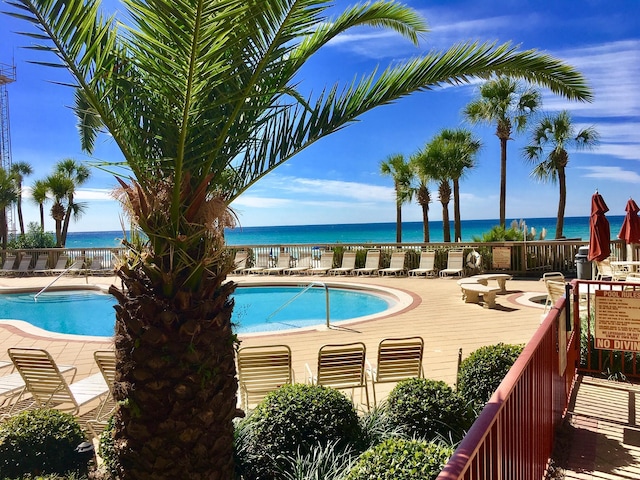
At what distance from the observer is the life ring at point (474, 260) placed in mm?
14680

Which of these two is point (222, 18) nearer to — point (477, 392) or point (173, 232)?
point (173, 232)

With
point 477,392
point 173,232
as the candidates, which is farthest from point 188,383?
point 477,392

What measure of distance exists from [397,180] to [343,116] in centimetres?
2332

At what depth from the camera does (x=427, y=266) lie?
616 inches

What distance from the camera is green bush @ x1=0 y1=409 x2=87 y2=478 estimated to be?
3312 mm

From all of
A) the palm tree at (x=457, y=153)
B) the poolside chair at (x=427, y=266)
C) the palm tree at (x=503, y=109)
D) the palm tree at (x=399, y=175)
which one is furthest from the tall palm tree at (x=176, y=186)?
the palm tree at (x=399, y=175)

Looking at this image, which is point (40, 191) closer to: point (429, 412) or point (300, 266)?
point (300, 266)

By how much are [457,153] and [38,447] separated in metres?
20.4

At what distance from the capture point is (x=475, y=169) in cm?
2230

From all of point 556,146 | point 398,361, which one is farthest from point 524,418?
point 556,146

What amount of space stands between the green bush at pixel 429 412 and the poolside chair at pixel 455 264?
11.7 m

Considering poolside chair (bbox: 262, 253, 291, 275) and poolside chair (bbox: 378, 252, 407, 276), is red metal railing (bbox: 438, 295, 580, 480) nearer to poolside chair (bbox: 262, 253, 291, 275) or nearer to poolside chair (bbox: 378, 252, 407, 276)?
poolside chair (bbox: 378, 252, 407, 276)

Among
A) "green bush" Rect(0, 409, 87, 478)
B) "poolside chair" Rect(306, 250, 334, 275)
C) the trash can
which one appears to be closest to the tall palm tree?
"green bush" Rect(0, 409, 87, 478)

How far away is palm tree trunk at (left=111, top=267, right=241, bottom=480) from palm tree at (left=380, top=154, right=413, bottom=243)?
22840 mm
